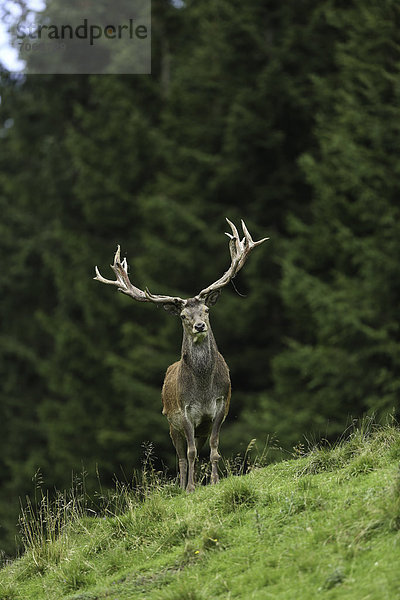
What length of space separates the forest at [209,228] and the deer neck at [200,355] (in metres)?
7.23

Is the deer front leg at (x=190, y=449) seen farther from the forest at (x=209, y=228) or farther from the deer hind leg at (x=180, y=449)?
the forest at (x=209, y=228)

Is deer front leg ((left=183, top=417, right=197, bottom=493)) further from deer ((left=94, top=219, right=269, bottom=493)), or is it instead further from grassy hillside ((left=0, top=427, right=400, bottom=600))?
grassy hillside ((left=0, top=427, right=400, bottom=600))

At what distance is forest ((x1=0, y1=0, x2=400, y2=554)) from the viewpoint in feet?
65.6

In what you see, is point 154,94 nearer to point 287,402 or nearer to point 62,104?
point 62,104

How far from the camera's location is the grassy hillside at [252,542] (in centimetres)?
624

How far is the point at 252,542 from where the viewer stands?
712 centimetres

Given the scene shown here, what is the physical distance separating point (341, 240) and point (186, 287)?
594cm

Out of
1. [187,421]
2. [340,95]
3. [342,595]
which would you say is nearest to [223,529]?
[342,595]

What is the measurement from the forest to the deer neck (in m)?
7.23

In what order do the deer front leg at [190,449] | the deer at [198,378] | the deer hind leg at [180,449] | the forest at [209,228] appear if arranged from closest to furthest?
1. the deer front leg at [190,449]
2. the deer at [198,378]
3. the deer hind leg at [180,449]
4. the forest at [209,228]

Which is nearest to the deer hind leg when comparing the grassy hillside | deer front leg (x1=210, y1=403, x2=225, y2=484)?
deer front leg (x1=210, y1=403, x2=225, y2=484)

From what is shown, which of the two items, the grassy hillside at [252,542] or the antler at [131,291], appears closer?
the grassy hillside at [252,542]

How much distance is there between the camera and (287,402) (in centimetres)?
2120

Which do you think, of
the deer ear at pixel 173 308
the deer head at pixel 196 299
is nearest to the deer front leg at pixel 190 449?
the deer head at pixel 196 299
